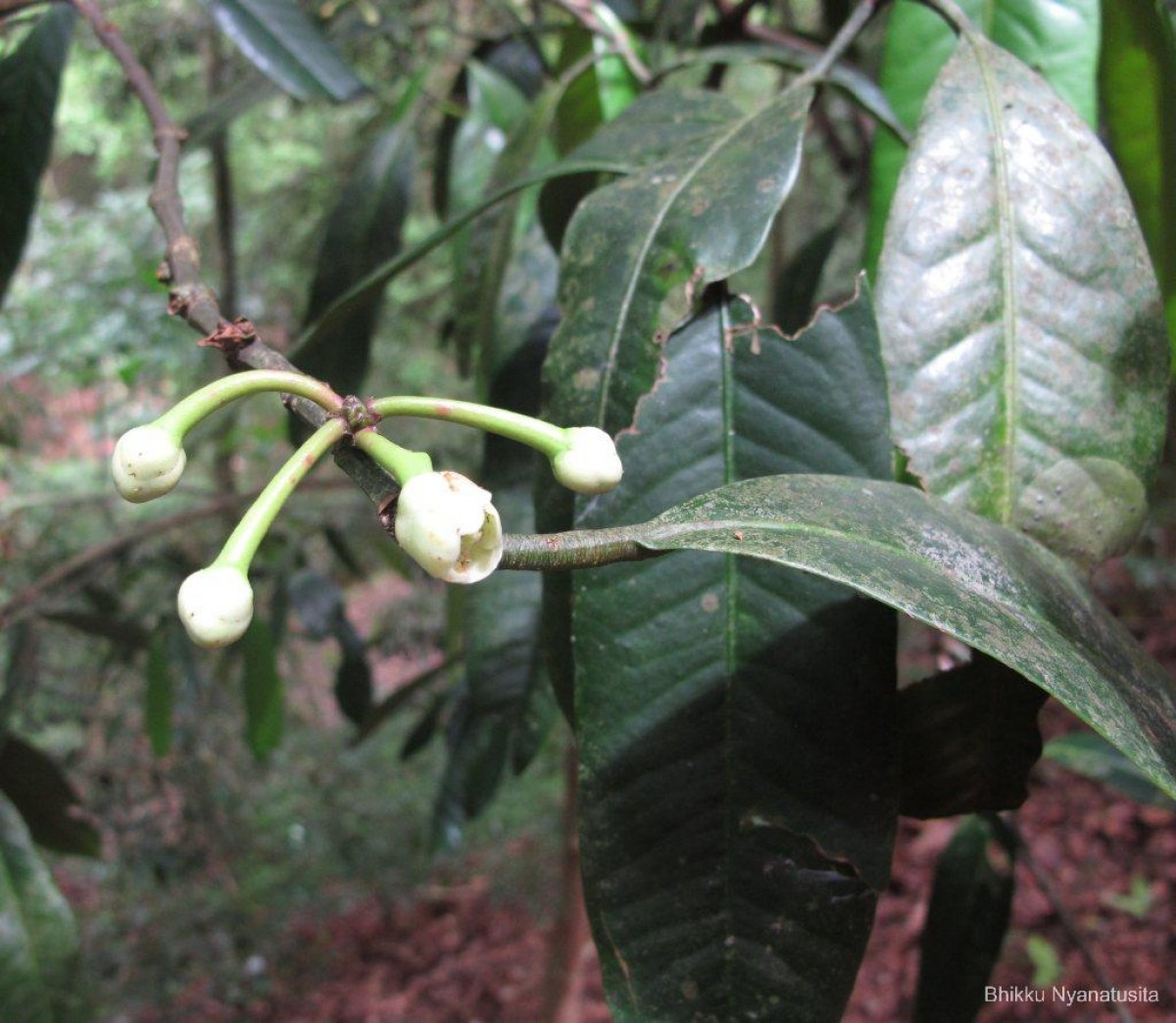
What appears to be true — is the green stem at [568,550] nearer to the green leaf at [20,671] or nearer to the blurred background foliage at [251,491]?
the blurred background foliage at [251,491]

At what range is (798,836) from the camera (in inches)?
17.3

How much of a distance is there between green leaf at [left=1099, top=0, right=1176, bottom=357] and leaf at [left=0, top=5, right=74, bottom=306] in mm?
960

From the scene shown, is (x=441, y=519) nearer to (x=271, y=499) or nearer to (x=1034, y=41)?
(x=271, y=499)

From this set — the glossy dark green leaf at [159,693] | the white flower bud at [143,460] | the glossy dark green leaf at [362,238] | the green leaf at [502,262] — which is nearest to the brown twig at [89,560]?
the glossy dark green leaf at [159,693]

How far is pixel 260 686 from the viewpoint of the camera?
1.35 m

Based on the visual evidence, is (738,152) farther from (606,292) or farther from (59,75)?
(59,75)

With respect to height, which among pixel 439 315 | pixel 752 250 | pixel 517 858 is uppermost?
pixel 752 250

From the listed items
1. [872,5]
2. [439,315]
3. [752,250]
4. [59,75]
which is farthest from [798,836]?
[439,315]

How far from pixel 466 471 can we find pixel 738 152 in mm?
1639

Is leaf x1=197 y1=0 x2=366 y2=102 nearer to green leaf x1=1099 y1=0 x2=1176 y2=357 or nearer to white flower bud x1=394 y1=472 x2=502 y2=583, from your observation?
green leaf x1=1099 y1=0 x2=1176 y2=357

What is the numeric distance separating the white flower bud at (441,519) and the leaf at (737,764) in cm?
17

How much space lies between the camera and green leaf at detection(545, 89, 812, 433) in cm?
50

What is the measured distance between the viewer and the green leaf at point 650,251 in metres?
0.50

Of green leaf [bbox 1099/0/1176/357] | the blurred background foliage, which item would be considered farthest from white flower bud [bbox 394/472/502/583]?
green leaf [bbox 1099/0/1176/357]
